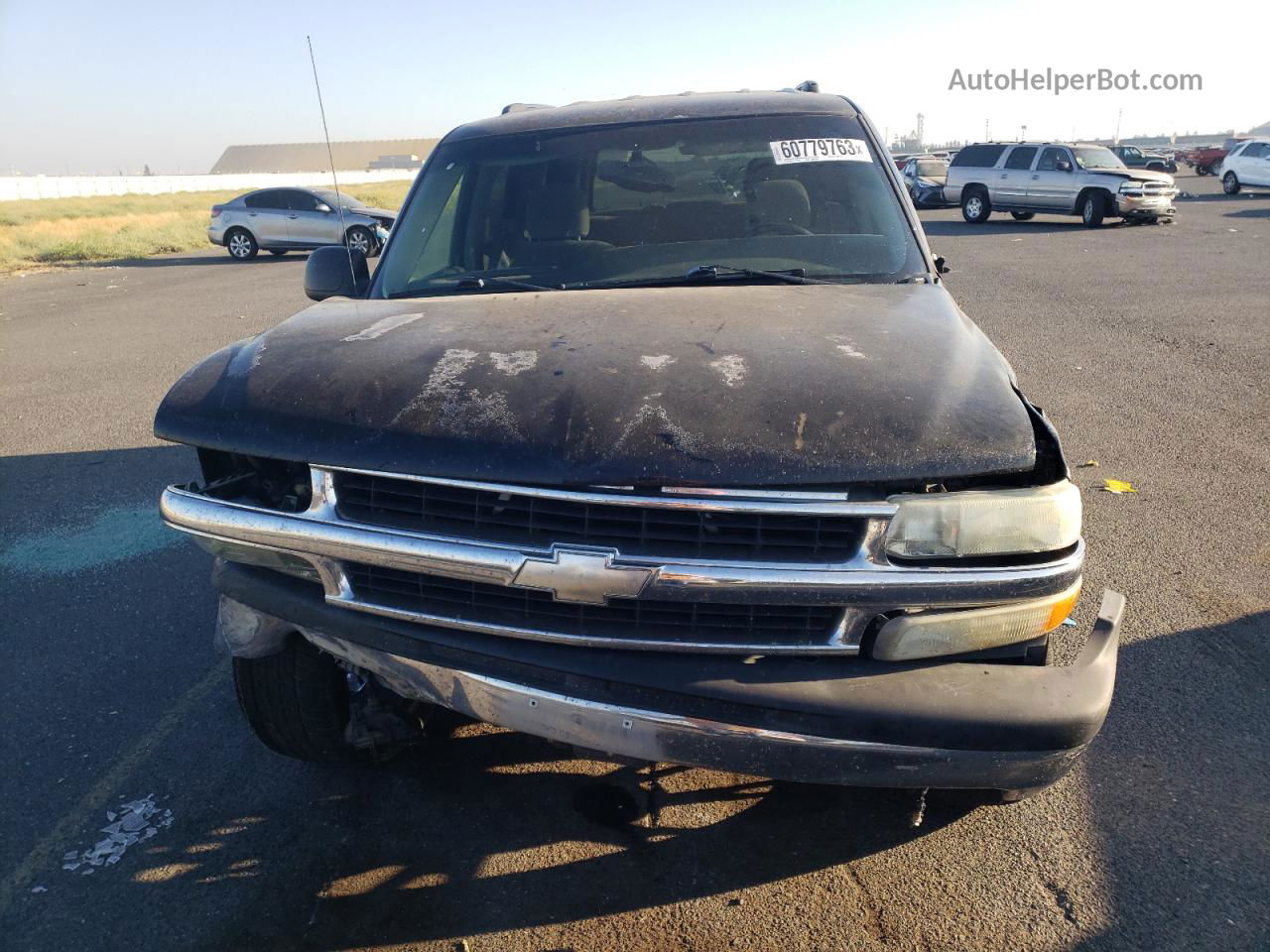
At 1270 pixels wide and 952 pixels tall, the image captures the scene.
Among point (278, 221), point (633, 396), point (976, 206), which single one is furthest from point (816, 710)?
point (976, 206)

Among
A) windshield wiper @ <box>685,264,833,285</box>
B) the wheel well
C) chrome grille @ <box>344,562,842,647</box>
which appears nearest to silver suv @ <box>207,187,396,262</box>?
the wheel well

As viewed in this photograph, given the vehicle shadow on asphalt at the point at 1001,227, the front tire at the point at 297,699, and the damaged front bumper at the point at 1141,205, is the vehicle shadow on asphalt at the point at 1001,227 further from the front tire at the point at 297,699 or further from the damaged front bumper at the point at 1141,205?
the front tire at the point at 297,699

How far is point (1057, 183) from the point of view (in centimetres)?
2178

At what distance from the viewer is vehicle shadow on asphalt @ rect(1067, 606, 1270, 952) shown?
2.38 m

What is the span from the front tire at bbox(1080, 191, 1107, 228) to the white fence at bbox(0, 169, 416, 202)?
1736 inches

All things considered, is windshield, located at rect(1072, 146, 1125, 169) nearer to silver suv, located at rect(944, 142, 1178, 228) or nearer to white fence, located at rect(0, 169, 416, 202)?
silver suv, located at rect(944, 142, 1178, 228)

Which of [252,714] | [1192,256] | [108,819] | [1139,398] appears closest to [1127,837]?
[252,714]

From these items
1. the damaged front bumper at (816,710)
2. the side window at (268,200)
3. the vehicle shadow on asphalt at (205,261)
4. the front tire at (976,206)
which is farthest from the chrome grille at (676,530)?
the front tire at (976,206)

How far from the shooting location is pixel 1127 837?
2654 millimetres

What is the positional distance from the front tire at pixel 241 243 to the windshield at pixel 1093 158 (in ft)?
60.1

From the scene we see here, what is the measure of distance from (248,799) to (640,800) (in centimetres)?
120

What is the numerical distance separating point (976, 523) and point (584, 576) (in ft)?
2.79

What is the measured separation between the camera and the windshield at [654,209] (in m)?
3.40

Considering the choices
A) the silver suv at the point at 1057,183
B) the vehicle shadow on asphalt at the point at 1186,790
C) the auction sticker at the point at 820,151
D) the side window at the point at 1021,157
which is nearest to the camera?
the vehicle shadow on asphalt at the point at 1186,790
